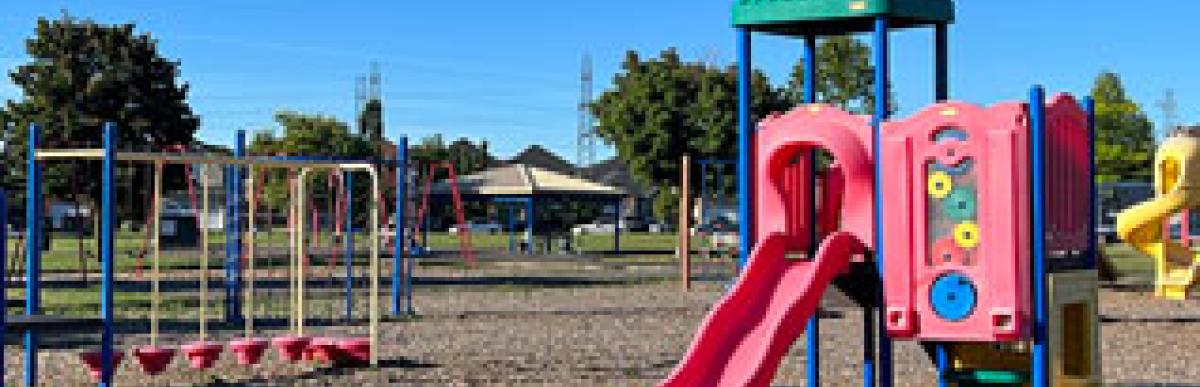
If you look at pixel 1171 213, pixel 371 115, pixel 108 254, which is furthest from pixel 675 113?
pixel 371 115

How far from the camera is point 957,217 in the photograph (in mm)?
7832

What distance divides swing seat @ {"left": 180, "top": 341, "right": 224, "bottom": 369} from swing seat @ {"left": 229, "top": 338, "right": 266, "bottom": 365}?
0.19 metres

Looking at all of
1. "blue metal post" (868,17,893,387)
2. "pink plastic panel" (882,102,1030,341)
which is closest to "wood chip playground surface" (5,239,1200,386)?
"blue metal post" (868,17,893,387)

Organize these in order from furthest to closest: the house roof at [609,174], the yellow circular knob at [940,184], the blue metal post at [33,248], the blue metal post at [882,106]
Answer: the house roof at [609,174] → the blue metal post at [33,248] → the blue metal post at [882,106] → the yellow circular knob at [940,184]

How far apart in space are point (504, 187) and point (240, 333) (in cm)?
2719

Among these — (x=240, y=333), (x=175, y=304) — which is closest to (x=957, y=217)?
(x=240, y=333)

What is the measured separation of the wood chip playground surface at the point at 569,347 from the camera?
11.6 m

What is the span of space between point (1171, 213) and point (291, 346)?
48.8ft

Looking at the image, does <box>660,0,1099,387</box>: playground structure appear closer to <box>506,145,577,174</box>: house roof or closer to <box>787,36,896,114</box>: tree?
<box>787,36,896,114</box>: tree

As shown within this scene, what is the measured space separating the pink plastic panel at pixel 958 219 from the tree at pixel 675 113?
36.1 meters

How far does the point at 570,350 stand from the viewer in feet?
45.2

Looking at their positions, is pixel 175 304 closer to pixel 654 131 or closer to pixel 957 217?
pixel 957 217

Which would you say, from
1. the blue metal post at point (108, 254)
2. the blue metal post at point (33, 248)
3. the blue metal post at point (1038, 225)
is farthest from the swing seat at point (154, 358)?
the blue metal post at point (1038, 225)

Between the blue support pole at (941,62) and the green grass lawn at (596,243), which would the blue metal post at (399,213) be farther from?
the green grass lawn at (596,243)
